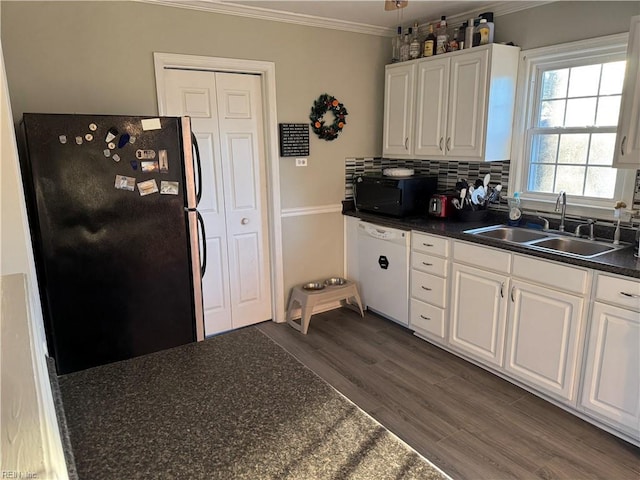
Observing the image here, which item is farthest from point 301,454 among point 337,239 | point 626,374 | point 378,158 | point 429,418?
point 378,158

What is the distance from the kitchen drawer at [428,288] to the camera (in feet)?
10.1

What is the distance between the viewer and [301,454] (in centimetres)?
85

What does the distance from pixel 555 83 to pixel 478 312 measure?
64.5 inches

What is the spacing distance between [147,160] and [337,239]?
199cm

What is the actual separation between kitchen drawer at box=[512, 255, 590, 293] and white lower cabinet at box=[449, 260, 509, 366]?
Result: 0.13 metres

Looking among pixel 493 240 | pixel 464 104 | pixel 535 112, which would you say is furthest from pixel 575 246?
pixel 464 104

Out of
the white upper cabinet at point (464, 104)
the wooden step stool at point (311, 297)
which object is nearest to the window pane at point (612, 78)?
the white upper cabinet at point (464, 104)

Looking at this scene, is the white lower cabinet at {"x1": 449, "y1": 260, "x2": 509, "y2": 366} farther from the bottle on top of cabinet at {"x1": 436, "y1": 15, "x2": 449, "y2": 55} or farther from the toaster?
the bottle on top of cabinet at {"x1": 436, "y1": 15, "x2": 449, "y2": 55}

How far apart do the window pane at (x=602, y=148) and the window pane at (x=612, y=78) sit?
0.87ft

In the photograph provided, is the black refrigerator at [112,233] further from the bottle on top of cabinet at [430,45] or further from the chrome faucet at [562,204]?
the chrome faucet at [562,204]

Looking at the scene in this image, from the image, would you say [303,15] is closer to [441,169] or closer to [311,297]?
[441,169]

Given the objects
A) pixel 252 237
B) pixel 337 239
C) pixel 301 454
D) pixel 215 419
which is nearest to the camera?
pixel 301 454

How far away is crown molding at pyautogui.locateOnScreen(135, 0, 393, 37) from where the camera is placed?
2854mm

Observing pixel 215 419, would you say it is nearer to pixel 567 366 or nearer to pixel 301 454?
pixel 301 454
